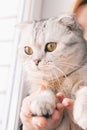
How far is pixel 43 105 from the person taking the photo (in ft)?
3.03

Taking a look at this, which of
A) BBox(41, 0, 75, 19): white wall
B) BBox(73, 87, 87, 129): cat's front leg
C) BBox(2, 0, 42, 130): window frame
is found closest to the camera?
BBox(73, 87, 87, 129): cat's front leg

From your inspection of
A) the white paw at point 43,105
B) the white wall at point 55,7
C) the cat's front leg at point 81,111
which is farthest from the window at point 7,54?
the cat's front leg at point 81,111

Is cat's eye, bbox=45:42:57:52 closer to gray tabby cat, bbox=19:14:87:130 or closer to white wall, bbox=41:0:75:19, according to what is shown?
gray tabby cat, bbox=19:14:87:130

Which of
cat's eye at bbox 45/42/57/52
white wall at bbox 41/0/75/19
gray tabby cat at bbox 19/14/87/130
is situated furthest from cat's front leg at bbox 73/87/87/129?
white wall at bbox 41/0/75/19

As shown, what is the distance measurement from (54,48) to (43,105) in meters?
0.28

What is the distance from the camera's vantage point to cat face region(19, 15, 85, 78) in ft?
3.64

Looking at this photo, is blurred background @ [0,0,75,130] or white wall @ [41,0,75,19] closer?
blurred background @ [0,0,75,130]

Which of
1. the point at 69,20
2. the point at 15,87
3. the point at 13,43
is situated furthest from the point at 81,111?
the point at 13,43

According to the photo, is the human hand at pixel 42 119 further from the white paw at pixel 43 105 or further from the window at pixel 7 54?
the window at pixel 7 54

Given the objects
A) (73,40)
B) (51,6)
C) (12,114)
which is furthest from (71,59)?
(51,6)

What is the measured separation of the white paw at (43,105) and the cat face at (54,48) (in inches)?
6.9

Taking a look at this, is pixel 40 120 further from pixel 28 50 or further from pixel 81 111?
pixel 28 50

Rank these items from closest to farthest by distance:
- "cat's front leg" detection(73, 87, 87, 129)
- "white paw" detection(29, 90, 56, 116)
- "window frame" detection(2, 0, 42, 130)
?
"cat's front leg" detection(73, 87, 87, 129), "white paw" detection(29, 90, 56, 116), "window frame" detection(2, 0, 42, 130)

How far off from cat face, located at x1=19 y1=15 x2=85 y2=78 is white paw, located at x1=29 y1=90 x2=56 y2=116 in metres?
0.17
